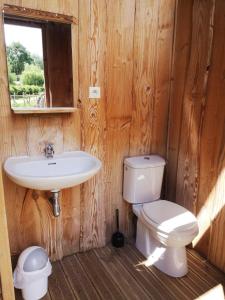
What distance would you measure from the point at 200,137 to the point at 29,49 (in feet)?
4.58

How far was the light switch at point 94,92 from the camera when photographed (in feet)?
5.82

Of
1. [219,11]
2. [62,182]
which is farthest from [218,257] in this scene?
[219,11]

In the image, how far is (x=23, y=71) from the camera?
60.7 inches

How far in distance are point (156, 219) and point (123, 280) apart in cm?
50

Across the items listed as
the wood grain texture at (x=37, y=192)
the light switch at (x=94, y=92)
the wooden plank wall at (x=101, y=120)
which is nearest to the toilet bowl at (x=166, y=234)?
the wooden plank wall at (x=101, y=120)

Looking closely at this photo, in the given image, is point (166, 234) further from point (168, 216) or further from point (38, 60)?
point (38, 60)

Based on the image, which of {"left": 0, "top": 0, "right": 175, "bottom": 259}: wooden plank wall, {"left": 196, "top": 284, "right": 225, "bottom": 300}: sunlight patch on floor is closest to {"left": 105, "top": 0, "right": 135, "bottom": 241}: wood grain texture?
{"left": 0, "top": 0, "right": 175, "bottom": 259}: wooden plank wall

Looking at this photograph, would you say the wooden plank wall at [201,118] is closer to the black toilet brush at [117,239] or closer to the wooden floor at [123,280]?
the wooden floor at [123,280]

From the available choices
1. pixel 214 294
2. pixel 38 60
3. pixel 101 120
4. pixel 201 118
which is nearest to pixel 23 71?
pixel 38 60

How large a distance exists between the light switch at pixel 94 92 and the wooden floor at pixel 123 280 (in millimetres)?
1282

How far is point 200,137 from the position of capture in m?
1.90

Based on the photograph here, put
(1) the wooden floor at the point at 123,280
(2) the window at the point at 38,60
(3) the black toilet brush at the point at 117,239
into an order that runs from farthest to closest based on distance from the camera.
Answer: (3) the black toilet brush at the point at 117,239 → (1) the wooden floor at the point at 123,280 → (2) the window at the point at 38,60

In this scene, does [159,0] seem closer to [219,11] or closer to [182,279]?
[219,11]

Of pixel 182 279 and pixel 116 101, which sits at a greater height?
pixel 116 101
